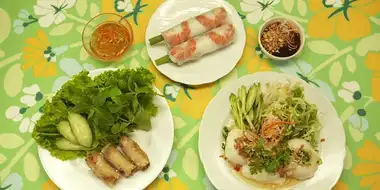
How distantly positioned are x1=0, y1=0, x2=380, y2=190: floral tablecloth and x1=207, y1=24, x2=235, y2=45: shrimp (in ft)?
0.55

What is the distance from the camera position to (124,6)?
2.70m

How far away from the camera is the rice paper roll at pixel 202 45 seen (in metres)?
2.47

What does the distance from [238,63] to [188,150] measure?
0.60m

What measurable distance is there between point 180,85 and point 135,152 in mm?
493

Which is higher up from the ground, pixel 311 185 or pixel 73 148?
pixel 73 148

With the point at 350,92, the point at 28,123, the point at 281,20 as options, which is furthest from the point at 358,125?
the point at 28,123

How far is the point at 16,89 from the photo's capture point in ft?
8.36

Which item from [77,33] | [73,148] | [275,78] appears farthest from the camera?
[77,33]

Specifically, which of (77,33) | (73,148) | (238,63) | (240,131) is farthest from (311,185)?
(77,33)

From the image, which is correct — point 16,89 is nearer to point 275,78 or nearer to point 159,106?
point 159,106

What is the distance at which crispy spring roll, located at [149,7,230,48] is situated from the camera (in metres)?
2.53

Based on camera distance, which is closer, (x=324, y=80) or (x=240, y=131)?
(x=240, y=131)

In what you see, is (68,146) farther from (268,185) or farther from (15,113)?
(268,185)

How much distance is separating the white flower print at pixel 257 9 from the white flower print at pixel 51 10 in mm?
1069
